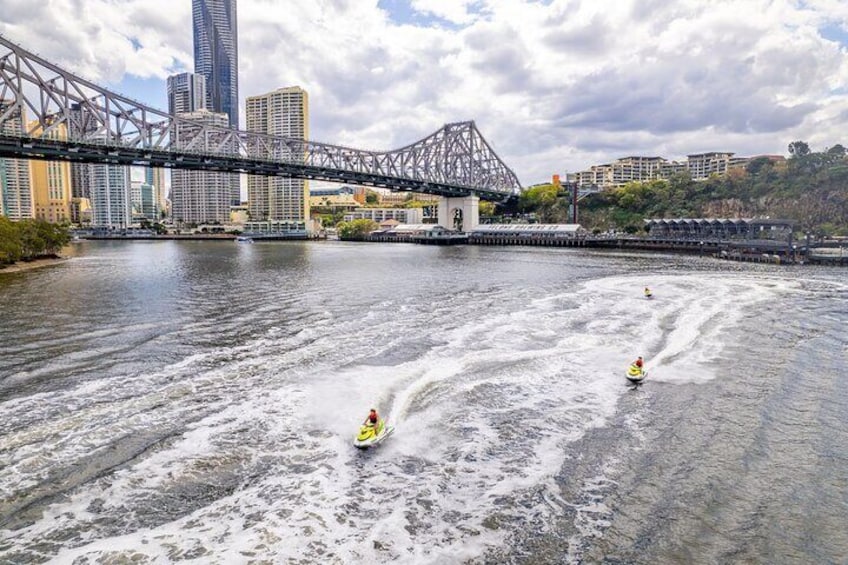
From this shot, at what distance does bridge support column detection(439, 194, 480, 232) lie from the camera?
124m

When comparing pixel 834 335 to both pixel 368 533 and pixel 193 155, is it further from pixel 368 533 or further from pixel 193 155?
pixel 193 155

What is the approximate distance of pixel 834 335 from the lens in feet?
78.2

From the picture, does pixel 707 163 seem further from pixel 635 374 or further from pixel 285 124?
pixel 635 374

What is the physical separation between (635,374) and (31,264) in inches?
2343

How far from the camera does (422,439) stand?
1288cm

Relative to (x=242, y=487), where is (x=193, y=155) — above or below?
above

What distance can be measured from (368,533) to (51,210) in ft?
751

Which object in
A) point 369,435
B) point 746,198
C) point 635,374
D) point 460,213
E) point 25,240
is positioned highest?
point 746,198

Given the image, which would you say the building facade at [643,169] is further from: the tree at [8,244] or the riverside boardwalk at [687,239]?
the tree at [8,244]

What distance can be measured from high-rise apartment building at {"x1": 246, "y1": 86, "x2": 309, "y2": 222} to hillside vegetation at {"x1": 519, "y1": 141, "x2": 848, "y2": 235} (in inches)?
3500

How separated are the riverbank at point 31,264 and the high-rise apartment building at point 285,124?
120155mm

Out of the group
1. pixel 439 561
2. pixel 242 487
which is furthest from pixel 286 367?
pixel 439 561

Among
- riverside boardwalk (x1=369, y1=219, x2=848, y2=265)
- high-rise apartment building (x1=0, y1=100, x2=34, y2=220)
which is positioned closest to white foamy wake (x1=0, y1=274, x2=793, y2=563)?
riverside boardwalk (x1=369, y1=219, x2=848, y2=265)

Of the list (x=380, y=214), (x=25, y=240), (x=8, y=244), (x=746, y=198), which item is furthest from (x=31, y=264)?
(x=380, y=214)
